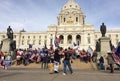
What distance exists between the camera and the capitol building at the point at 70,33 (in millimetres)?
95688

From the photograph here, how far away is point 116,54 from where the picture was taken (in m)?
16.5

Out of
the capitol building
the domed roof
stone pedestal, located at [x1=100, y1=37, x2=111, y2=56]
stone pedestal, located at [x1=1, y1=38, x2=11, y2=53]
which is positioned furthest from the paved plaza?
the domed roof

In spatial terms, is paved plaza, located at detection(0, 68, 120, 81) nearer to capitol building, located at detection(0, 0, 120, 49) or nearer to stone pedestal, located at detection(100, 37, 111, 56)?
stone pedestal, located at detection(100, 37, 111, 56)

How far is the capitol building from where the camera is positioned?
95688 millimetres

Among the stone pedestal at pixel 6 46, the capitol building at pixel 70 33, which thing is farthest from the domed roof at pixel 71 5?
the stone pedestal at pixel 6 46

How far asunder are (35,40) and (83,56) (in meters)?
86.8

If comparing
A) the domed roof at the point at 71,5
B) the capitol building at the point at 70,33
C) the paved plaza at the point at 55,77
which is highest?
the domed roof at the point at 71,5

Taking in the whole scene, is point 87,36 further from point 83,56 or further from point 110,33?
point 83,56

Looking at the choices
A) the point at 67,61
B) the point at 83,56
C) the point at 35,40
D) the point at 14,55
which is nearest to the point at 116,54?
the point at 67,61

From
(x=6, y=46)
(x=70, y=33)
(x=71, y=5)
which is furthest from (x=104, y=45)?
(x=71, y=5)

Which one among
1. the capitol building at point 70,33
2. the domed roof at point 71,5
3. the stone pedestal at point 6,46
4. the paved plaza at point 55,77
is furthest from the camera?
the domed roof at point 71,5

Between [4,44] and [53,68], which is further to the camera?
[4,44]

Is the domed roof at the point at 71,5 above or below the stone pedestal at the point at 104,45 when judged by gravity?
above

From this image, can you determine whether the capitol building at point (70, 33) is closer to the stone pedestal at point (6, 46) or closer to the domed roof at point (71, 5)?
the domed roof at point (71, 5)
